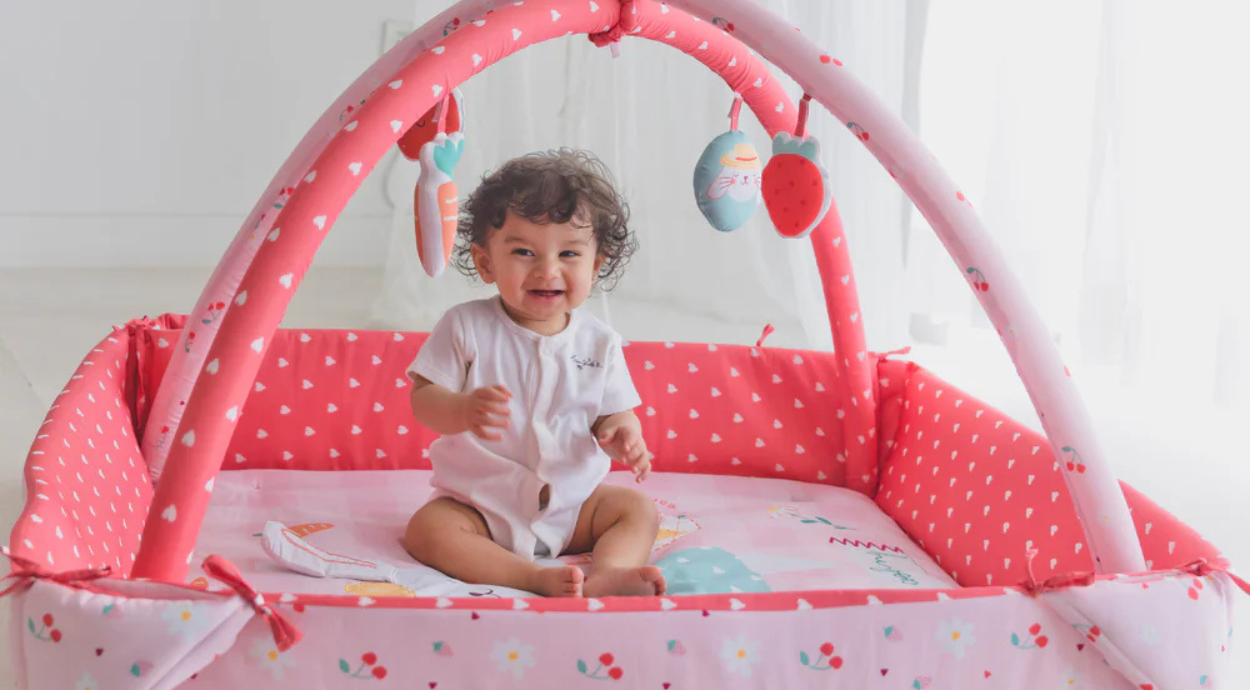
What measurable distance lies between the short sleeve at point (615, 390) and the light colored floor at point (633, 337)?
0.68 m

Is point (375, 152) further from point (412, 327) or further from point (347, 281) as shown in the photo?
point (347, 281)

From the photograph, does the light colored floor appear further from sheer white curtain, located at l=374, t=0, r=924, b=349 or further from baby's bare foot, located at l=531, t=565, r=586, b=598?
baby's bare foot, located at l=531, t=565, r=586, b=598

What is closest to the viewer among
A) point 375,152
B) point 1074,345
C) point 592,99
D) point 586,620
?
point 586,620

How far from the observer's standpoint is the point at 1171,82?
231 cm

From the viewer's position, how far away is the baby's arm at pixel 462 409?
1188 mm

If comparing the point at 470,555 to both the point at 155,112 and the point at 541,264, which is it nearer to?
the point at 541,264

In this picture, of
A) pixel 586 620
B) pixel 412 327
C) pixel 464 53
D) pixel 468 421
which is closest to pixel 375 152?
pixel 464 53

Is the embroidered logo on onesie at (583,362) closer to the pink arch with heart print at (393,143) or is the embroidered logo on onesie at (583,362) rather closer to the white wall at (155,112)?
the pink arch with heart print at (393,143)

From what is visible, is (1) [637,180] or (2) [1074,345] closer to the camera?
(2) [1074,345]

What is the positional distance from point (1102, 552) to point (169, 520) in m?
0.76

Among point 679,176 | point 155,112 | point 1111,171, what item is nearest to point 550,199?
point 1111,171

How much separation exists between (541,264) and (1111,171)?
155cm

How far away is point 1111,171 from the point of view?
2.43 meters

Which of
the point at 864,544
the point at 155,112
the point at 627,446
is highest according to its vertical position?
the point at 155,112
